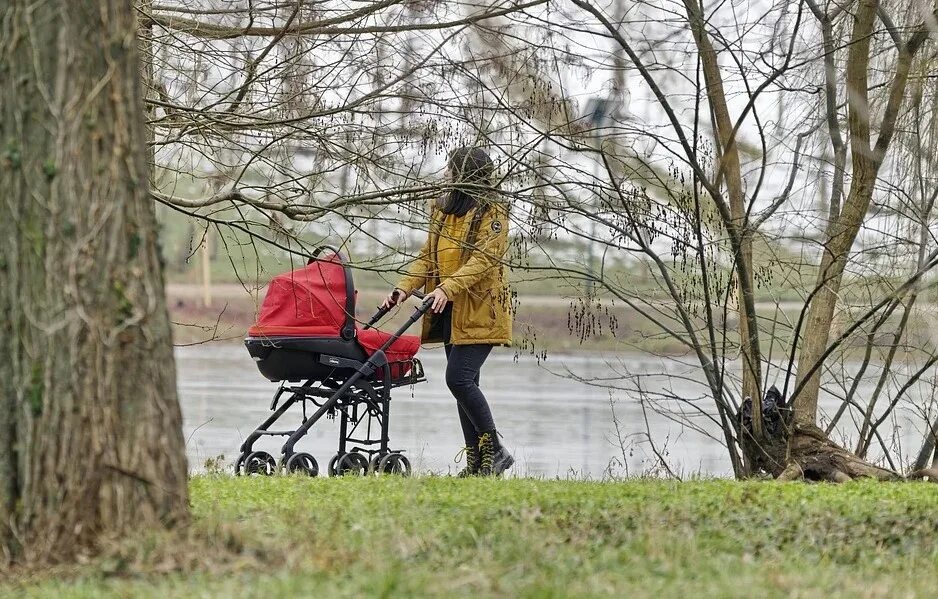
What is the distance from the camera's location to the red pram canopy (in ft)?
25.5

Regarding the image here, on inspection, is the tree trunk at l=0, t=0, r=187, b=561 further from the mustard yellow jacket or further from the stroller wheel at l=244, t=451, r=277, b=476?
the stroller wheel at l=244, t=451, r=277, b=476

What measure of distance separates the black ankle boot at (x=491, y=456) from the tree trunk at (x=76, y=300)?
390cm

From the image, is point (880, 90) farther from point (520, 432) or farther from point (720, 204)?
point (520, 432)

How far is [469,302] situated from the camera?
7.48 m

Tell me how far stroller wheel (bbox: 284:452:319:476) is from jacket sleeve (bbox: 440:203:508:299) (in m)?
1.55

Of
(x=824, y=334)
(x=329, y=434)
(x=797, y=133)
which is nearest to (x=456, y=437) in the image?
(x=329, y=434)

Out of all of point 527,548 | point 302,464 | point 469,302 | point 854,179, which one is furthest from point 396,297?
point 527,548

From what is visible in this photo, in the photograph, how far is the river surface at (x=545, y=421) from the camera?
8305 mm

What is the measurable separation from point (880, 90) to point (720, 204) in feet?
5.94

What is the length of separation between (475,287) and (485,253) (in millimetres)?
989

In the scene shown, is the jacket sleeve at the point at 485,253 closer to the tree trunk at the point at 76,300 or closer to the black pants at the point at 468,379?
the black pants at the point at 468,379

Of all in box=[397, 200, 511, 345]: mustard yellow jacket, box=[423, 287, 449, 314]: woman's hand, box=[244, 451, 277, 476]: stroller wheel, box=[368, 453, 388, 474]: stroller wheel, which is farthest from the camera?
box=[244, 451, 277, 476]: stroller wheel

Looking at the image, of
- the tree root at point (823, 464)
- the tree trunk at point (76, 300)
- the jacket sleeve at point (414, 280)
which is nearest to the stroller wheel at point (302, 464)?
the jacket sleeve at point (414, 280)

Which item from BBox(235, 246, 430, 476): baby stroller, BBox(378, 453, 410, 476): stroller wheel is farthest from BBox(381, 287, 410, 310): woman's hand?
BBox(378, 453, 410, 476): stroller wheel
